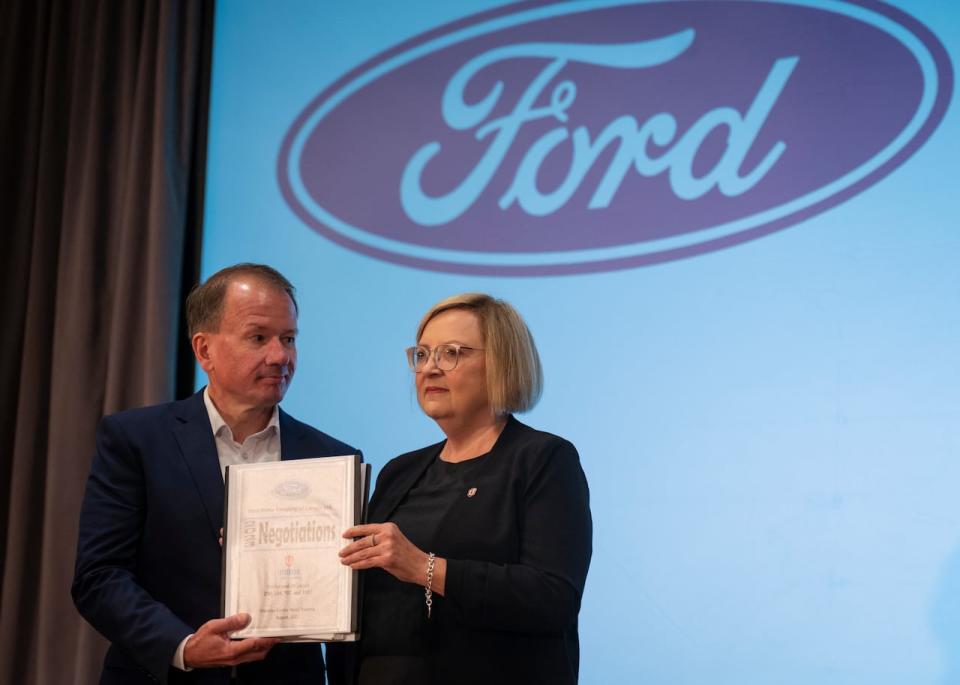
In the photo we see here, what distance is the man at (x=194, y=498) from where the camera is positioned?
2.31 meters

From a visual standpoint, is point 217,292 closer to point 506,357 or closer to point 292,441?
point 292,441

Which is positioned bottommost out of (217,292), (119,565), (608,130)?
(119,565)

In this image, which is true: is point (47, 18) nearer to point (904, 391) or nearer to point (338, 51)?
point (338, 51)

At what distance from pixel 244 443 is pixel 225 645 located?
0.56 metres

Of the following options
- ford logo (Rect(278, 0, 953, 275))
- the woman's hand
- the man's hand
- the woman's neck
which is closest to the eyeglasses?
the woman's neck

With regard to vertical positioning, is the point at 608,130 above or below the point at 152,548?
above

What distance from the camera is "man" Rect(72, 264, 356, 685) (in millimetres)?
2307

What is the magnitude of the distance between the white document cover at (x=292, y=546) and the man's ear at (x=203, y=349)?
44 cm

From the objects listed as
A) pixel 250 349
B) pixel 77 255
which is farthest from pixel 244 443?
pixel 77 255

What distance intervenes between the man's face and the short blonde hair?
1.61ft

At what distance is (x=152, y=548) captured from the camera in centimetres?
245

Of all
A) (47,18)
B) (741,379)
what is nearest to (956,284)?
(741,379)

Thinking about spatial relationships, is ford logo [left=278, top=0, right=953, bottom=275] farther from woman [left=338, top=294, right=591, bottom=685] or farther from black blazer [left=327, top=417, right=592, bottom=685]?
black blazer [left=327, top=417, right=592, bottom=685]

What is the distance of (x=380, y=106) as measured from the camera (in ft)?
12.7
